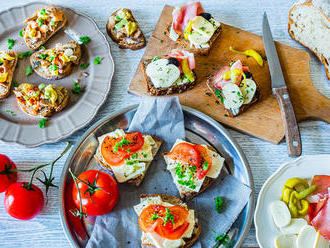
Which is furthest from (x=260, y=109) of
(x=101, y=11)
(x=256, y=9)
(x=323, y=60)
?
(x=101, y=11)

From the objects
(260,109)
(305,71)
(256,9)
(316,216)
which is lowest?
(316,216)

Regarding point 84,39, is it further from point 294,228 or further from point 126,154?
point 294,228

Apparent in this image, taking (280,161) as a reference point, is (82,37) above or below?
above

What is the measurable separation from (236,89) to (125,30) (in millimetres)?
1105

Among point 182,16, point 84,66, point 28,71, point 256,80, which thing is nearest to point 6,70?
point 28,71

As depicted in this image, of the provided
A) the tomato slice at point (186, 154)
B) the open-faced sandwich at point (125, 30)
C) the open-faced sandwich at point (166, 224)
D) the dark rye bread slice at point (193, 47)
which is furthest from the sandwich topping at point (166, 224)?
the open-faced sandwich at point (125, 30)

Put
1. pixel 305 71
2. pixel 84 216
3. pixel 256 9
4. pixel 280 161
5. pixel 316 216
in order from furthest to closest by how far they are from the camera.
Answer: pixel 256 9
pixel 305 71
pixel 280 161
pixel 84 216
pixel 316 216

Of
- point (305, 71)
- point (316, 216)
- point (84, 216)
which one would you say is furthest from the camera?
point (305, 71)

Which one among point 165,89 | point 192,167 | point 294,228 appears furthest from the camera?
point 165,89

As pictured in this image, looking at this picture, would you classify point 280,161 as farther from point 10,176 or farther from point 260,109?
point 10,176

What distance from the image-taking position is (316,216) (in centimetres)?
253

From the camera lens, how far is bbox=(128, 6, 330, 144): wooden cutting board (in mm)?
2916

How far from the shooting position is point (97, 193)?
250 centimetres

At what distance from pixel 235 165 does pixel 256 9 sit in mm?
1566
